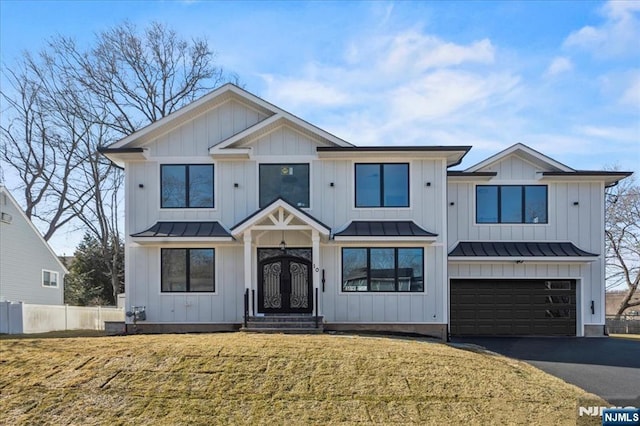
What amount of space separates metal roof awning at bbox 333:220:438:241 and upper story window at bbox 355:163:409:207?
2.07ft

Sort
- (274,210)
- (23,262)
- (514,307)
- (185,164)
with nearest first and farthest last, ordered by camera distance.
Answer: (274,210) < (185,164) < (514,307) < (23,262)

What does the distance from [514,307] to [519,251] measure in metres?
2.01

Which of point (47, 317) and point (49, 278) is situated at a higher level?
point (49, 278)

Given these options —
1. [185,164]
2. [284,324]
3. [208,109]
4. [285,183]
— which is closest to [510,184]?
[285,183]

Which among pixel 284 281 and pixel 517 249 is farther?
pixel 517 249

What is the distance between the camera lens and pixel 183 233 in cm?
1554

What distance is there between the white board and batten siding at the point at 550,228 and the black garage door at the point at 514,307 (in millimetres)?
350

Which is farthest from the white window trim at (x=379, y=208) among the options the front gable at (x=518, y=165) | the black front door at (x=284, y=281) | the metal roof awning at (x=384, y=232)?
the front gable at (x=518, y=165)

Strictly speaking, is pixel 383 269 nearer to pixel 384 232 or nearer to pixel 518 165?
pixel 384 232

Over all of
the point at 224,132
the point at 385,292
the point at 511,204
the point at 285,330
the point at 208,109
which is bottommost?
the point at 285,330

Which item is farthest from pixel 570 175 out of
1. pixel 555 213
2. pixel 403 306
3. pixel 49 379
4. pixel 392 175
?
pixel 49 379

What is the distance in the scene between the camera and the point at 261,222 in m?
15.3

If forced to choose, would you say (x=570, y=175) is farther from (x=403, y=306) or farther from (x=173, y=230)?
(x=173, y=230)
